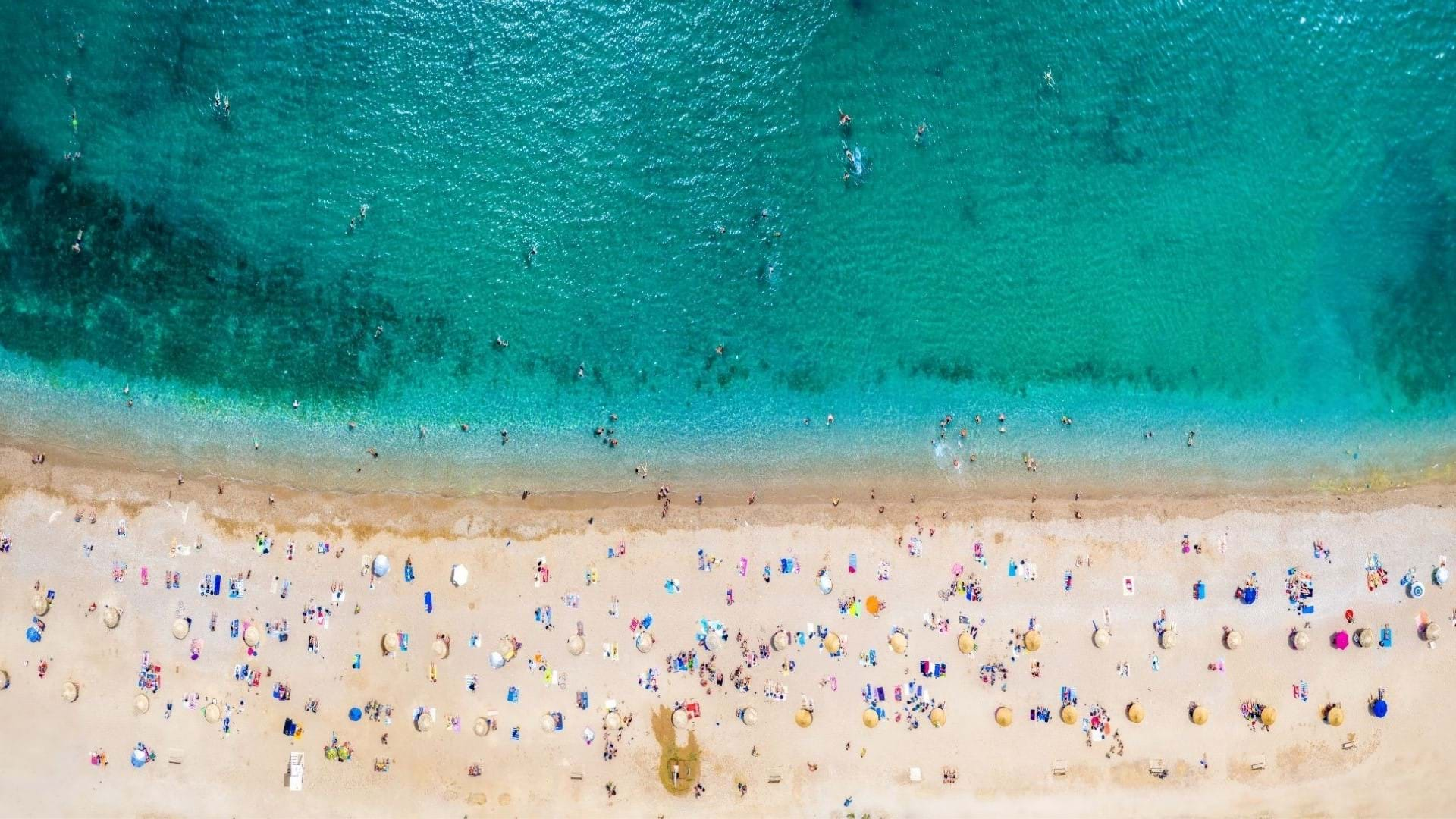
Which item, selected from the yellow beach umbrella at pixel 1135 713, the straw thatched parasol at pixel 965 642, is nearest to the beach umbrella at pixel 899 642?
the straw thatched parasol at pixel 965 642

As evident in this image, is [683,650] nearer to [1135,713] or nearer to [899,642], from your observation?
[899,642]

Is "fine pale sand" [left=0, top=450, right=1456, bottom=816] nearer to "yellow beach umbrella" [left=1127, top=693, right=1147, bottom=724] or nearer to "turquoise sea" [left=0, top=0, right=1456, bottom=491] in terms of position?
"yellow beach umbrella" [left=1127, top=693, right=1147, bottom=724]

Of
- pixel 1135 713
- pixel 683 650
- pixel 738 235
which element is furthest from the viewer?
pixel 738 235

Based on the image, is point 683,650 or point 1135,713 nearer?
point 1135,713

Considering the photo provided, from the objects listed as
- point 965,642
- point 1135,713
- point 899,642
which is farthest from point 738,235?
point 1135,713

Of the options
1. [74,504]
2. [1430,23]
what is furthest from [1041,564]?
[74,504]

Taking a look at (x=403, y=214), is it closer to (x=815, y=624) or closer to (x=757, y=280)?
(x=757, y=280)

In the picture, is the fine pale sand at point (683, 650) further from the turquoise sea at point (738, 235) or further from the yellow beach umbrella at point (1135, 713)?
the turquoise sea at point (738, 235)

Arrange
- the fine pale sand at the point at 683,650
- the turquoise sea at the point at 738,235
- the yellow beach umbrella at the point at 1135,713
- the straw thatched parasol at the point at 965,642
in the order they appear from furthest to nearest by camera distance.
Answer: the turquoise sea at the point at 738,235 → the straw thatched parasol at the point at 965,642 → the yellow beach umbrella at the point at 1135,713 → the fine pale sand at the point at 683,650
